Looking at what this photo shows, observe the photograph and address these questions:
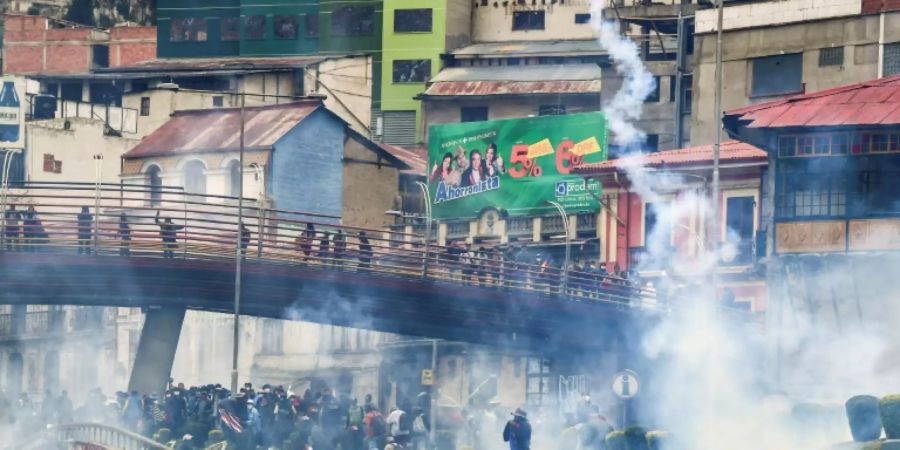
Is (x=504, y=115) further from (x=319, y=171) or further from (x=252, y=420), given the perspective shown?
(x=252, y=420)

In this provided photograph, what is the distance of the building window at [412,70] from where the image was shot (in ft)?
408

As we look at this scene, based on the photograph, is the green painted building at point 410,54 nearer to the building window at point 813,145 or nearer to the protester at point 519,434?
the building window at point 813,145

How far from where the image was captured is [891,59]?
308 ft

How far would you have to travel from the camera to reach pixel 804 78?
317ft

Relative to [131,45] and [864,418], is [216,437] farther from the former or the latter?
[131,45]

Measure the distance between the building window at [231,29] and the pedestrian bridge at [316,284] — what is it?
54849mm

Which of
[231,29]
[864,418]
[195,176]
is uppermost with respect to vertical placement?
[231,29]

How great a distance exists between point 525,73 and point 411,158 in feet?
33.3

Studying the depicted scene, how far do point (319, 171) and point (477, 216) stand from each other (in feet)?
31.3

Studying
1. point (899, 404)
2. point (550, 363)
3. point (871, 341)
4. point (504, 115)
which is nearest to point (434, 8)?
point (504, 115)

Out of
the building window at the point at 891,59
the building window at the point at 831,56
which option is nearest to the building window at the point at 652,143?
the building window at the point at 831,56

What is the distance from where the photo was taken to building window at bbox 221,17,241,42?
427 feet

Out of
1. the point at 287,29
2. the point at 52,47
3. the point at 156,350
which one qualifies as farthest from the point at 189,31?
the point at 156,350

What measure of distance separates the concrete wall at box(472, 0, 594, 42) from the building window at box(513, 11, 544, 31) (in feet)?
0.67
